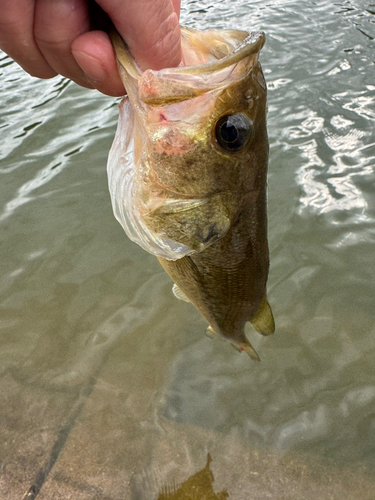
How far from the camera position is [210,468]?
2.71 meters

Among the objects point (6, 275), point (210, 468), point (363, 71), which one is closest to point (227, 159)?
point (210, 468)

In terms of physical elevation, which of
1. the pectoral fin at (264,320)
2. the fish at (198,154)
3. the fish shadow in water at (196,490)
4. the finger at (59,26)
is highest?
the finger at (59,26)

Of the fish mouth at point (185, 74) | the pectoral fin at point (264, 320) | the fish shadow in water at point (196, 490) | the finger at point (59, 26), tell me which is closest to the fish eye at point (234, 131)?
the fish mouth at point (185, 74)

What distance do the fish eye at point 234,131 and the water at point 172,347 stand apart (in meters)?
2.04

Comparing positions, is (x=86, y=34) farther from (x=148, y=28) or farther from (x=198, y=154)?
(x=198, y=154)

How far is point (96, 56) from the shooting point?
1189mm

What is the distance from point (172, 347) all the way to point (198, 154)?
2179 millimetres

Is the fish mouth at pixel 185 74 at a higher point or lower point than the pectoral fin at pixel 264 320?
higher

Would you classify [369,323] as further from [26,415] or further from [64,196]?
[64,196]

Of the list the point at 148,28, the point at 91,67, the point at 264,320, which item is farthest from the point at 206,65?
the point at 264,320

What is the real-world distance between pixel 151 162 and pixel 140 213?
20cm

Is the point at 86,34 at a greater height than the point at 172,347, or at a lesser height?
greater

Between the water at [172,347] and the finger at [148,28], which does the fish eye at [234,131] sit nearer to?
the finger at [148,28]

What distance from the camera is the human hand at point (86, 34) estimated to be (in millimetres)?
1103
